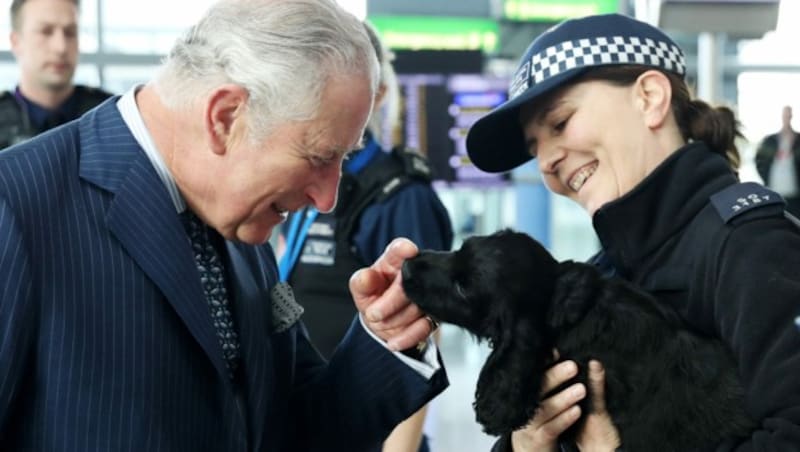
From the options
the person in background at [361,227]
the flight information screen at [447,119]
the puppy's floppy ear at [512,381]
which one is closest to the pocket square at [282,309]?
the puppy's floppy ear at [512,381]

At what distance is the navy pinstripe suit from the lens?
1463mm

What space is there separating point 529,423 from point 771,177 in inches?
284

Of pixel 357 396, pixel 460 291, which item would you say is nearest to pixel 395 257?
pixel 460 291

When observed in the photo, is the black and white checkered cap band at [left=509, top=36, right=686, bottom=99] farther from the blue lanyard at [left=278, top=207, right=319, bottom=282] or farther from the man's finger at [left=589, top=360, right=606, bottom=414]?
the blue lanyard at [left=278, top=207, right=319, bottom=282]

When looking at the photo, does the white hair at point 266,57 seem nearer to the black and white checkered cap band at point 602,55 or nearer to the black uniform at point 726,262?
the black and white checkered cap band at point 602,55

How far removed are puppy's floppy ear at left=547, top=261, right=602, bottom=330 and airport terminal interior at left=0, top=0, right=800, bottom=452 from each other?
337 cm

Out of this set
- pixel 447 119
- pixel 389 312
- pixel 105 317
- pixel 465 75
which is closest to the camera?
pixel 105 317

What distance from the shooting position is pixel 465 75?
26.6 feet

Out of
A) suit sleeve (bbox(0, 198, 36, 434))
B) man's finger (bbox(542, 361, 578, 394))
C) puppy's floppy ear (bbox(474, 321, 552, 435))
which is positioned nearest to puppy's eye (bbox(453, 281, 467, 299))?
puppy's floppy ear (bbox(474, 321, 552, 435))

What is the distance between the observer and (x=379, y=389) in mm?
1916

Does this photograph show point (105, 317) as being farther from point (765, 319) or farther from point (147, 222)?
point (765, 319)

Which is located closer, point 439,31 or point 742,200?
point 742,200

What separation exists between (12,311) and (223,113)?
43 centimetres

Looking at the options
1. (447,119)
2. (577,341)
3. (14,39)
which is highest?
(14,39)
